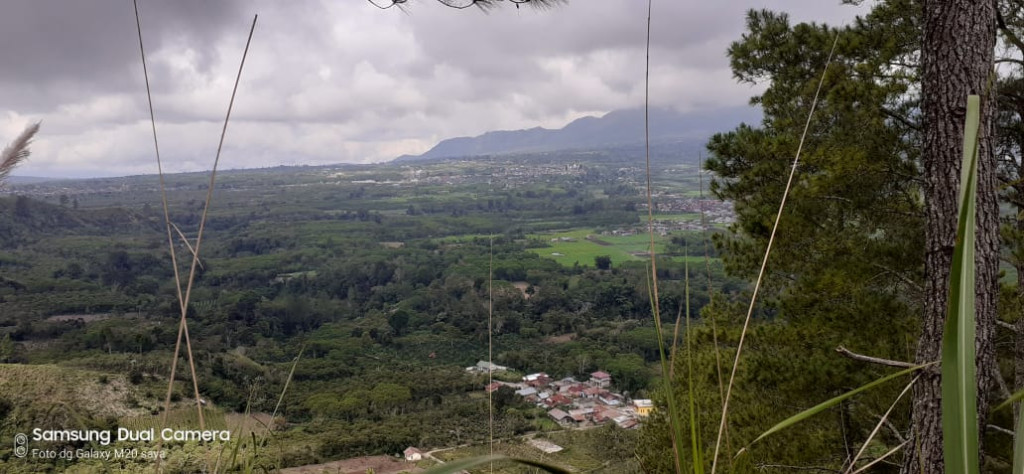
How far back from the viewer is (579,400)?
63.3 feet

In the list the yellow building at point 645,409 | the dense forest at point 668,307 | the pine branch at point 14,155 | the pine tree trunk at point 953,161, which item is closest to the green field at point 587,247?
the dense forest at point 668,307

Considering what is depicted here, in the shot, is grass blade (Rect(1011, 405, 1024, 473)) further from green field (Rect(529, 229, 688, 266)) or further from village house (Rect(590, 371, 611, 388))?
green field (Rect(529, 229, 688, 266))

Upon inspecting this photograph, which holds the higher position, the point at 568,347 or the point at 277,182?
the point at 277,182

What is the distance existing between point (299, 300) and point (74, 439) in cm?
2428

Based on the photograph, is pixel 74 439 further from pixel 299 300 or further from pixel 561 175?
pixel 561 175

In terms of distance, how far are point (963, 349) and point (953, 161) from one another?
2.16 meters

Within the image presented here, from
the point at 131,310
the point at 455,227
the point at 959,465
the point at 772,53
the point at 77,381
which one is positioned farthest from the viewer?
the point at 455,227

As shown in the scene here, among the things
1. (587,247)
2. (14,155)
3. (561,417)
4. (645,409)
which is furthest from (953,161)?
(587,247)

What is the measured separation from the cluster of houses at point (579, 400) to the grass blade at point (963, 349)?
15822mm

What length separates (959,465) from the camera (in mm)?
385

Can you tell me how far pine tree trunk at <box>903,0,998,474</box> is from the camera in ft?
6.81

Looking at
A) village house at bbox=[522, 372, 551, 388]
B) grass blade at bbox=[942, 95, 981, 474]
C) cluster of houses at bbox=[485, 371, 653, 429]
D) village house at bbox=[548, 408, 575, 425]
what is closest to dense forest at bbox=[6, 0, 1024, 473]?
grass blade at bbox=[942, 95, 981, 474]

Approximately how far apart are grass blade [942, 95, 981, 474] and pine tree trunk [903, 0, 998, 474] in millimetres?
1999

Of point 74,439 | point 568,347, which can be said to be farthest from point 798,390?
point 568,347
